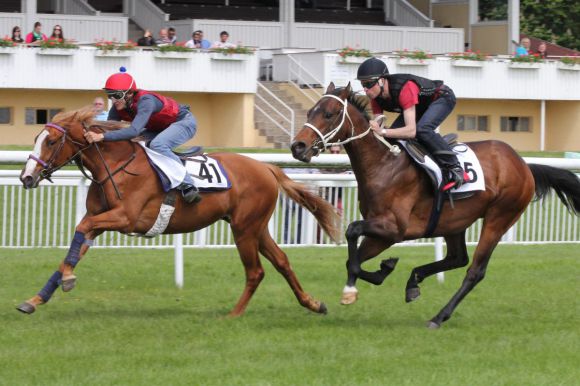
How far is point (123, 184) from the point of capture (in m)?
8.70

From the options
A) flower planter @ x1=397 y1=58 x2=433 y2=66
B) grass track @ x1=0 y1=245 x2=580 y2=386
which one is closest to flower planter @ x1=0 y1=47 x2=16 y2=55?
flower planter @ x1=397 y1=58 x2=433 y2=66

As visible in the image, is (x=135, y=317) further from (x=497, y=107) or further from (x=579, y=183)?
(x=497, y=107)

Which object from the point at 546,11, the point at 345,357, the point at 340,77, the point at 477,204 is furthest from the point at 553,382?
the point at 546,11

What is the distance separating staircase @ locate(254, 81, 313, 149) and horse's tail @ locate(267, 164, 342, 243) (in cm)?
1480

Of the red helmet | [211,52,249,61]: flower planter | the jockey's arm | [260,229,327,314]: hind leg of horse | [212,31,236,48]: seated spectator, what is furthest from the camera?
[212,31,236,48]: seated spectator

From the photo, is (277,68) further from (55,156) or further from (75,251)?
(75,251)

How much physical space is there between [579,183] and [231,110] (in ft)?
54.2

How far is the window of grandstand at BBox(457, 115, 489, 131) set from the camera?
97.6ft

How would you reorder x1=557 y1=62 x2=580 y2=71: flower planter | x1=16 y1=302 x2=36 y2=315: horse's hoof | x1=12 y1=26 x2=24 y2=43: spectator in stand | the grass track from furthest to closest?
x1=557 y1=62 x2=580 y2=71: flower planter < x1=12 y1=26 x2=24 y2=43: spectator in stand < x1=16 y1=302 x2=36 y2=315: horse's hoof < the grass track

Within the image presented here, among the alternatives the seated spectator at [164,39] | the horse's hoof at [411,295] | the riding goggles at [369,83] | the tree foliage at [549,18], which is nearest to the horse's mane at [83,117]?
the riding goggles at [369,83]

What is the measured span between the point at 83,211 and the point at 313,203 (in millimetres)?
2685

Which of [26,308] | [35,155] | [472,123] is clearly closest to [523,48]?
[472,123]

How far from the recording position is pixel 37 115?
2519 cm

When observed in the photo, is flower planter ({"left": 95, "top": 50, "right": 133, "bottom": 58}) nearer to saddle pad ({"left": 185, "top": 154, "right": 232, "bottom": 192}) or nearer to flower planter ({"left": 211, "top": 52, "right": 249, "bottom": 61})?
flower planter ({"left": 211, "top": 52, "right": 249, "bottom": 61})
